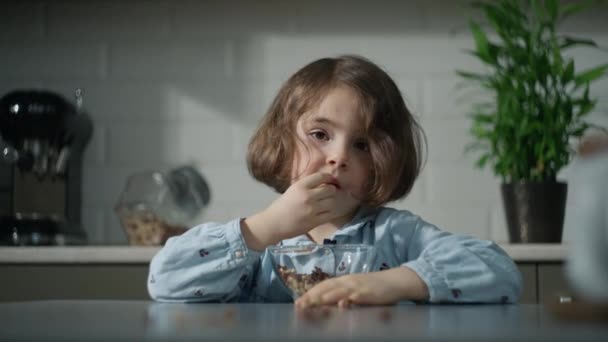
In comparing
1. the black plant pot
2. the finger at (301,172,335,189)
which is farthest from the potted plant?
the finger at (301,172,335,189)

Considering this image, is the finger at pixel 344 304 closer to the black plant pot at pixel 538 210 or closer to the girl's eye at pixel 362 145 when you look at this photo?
the girl's eye at pixel 362 145

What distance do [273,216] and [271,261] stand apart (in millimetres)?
122

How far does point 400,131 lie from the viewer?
131cm

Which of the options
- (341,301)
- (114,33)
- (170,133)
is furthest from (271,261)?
(114,33)

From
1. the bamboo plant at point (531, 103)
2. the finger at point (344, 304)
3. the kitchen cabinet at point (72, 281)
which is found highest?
the bamboo plant at point (531, 103)

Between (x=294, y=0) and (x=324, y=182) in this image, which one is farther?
(x=294, y=0)

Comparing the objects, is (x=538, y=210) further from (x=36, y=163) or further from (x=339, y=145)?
(x=36, y=163)

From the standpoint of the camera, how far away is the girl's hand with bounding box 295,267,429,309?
2.63 feet

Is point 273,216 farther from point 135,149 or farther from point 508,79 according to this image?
point 135,149

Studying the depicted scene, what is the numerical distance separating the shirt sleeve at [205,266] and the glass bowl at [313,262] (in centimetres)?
24

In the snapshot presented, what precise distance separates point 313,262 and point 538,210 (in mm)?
966

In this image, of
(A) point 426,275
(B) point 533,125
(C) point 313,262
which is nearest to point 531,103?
(B) point 533,125

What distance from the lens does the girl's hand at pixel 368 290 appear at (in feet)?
2.63

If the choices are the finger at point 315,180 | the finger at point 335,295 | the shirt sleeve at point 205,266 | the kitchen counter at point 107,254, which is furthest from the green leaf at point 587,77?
the finger at point 335,295
